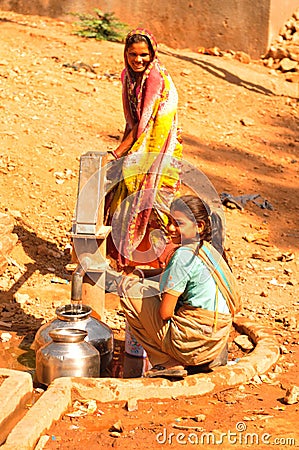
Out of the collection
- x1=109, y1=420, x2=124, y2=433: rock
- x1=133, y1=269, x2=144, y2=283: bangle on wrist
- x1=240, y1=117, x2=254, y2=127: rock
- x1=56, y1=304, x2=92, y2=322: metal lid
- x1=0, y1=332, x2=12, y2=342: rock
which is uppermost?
x1=133, y1=269, x2=144, y2=283: bangle on wrist

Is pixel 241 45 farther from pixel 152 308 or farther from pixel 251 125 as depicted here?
pixel 152 308

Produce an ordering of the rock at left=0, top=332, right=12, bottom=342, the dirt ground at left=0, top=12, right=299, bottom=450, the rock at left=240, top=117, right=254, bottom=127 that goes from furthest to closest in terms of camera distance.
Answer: the rock at left=240, top=117, right=254, bottom=127, the rock at left=0, top=332, right=12, bottom=342, the dirt ground at left=0, top=12, right=299, bottom=450

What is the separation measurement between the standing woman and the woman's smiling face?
0.05 ft

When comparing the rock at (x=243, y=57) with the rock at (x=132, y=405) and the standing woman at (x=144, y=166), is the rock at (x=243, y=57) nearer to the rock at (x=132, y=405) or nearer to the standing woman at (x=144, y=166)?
the standing woman at (x=144, y=166)

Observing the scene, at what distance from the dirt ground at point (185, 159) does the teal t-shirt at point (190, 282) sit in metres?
0.47

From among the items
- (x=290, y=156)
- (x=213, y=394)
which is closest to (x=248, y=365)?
(x=213, y=394)

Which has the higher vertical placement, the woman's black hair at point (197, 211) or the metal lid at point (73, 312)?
the woman's black hair at point (197, 211)

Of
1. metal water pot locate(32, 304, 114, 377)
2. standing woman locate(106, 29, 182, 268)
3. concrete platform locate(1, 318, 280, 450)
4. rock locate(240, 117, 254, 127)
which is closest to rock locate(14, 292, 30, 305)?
standing woman locate(106, 29, 182, 268)

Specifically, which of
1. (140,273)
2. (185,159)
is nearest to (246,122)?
(185,159)

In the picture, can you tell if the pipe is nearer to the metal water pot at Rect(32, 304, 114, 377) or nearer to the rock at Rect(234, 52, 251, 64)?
the metal water pot at Rect(32, 304, 114, 377)

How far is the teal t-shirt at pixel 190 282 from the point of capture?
414 cm

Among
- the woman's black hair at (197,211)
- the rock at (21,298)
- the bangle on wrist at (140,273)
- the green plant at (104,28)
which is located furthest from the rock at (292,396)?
the green plant at (104,28)

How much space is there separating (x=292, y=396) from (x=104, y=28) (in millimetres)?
7988

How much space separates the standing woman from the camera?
17.4 ft
